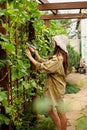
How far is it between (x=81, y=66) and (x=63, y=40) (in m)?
8.90

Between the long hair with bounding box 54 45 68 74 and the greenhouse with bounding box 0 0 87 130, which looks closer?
the greenhouse with bounding box 0 0 87 130

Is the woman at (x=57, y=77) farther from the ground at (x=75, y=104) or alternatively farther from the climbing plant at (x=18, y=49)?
the ground at (x=75, y=104)

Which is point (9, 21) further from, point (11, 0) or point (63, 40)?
point (63, 40)

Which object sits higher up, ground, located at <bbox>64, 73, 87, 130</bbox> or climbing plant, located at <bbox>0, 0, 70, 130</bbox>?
climbing plant, located at <bbox>0, 0, 70, 130</bbox>

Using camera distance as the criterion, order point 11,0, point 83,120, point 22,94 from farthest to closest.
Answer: point 83,120
point 22,94
point 11,0

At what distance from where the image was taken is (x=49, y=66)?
Answer: 3.62 metres

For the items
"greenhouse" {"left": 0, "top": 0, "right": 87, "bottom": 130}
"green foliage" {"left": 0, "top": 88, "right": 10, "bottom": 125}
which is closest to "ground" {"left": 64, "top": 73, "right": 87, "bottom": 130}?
"greenhouse" {"left": 0, "top": 0, "right": 87, "bottom": 130}

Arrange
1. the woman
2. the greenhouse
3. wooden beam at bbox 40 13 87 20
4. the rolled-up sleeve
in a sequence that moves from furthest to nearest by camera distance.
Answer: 1. wooden beam at bbox 40 13 87 20
2. the woman
3. the rolled-up sleeve
4. the greenhouse

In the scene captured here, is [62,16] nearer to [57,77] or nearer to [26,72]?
[57,77]

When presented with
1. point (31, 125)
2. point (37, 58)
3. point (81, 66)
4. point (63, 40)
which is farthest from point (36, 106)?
point (81, 66)

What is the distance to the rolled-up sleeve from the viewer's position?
142 inches

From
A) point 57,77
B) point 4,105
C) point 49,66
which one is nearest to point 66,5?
point 57,77

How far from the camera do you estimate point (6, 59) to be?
290 centimetres

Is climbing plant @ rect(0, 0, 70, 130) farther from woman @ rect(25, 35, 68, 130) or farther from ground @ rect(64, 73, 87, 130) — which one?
ground @ rect(64, 73, 87, 130)
